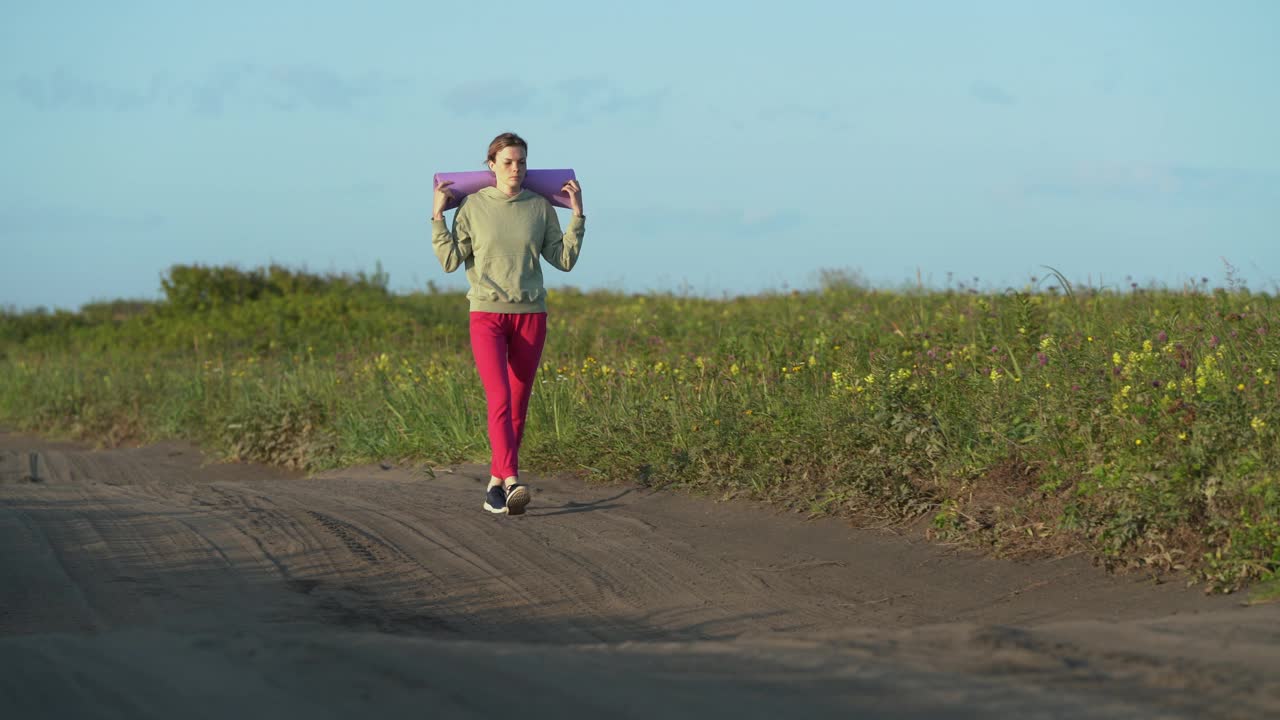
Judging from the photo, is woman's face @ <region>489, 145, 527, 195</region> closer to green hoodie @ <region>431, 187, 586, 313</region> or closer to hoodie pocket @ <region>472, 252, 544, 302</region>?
green hoodie @ <region>431, 187, 586, 313</region>

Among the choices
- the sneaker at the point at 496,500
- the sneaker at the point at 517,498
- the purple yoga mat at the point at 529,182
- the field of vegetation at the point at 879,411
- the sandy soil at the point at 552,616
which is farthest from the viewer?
the purple yoga mat at the point at 529,182

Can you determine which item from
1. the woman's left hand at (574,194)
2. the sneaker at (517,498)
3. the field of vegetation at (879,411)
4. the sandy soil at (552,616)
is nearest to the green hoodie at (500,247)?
the woman's left hand at (574,194)

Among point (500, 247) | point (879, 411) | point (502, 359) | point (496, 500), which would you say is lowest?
point (496, 500)

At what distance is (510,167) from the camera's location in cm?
737

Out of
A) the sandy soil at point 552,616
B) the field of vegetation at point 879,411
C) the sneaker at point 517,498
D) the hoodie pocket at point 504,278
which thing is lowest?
the sandy soil at point 552,616

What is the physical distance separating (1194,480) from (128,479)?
31.4ft

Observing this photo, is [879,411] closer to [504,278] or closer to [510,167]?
[504,278]

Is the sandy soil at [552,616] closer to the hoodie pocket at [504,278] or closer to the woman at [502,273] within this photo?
the woman at [502,273]

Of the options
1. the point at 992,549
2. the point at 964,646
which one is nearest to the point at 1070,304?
the point at 992,549

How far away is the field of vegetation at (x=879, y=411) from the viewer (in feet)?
17.9

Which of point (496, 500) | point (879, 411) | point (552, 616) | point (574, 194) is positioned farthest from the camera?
point (574, 194)

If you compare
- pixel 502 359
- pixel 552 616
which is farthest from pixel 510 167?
pixel 552 616

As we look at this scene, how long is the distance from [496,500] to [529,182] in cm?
209

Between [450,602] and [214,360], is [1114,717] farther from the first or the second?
[214,360]
